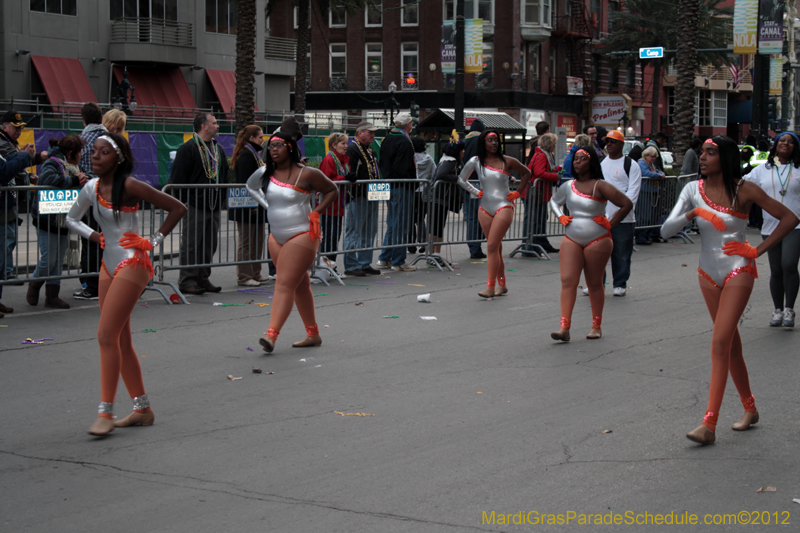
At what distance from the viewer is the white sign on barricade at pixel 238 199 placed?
38.5 ft

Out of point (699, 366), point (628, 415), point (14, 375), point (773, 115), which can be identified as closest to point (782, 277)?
point (699, 366)

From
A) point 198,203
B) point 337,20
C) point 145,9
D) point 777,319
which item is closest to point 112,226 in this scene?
point 198,203

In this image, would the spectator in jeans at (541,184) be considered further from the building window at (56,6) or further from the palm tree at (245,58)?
the building window at (56,6)

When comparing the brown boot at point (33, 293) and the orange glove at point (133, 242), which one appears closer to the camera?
the orange glove at point (133, 242)

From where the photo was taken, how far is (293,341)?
888cm

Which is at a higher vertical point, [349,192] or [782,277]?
[349,192]

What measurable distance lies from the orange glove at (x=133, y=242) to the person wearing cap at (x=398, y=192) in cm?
801

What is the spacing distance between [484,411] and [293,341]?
3067 millimetres

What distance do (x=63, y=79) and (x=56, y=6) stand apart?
2.94 metres

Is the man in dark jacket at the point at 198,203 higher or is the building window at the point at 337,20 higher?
the building window at the point at 337,20

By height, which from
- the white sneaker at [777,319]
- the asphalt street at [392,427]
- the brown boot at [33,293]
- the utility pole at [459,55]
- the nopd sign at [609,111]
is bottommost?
the asphalt street at [392,427]

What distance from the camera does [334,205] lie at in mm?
12758

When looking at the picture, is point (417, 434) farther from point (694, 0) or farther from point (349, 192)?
point (694, 0)

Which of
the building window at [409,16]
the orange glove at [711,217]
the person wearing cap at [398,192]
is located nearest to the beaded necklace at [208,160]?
the person wearing cap at [398,192]
